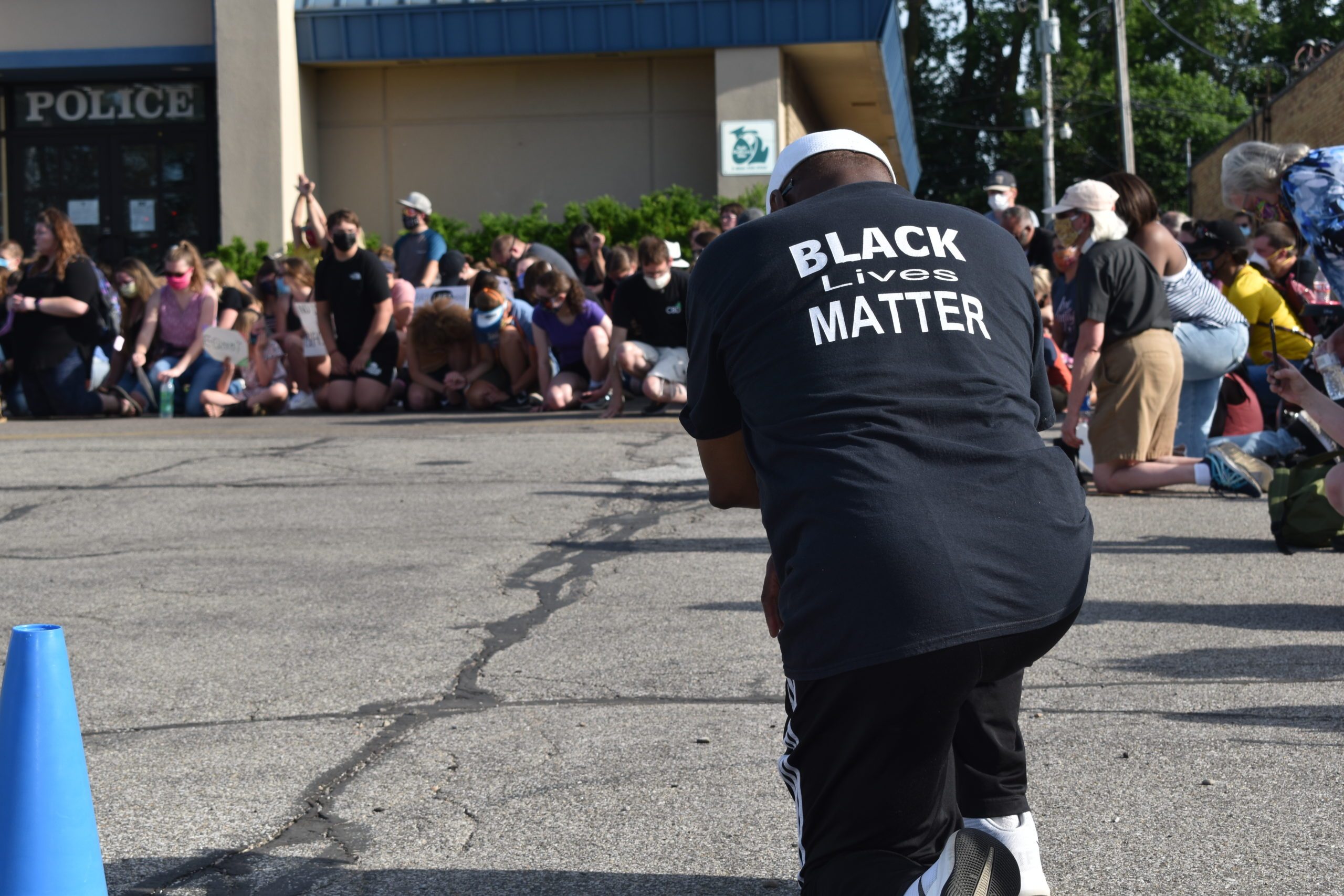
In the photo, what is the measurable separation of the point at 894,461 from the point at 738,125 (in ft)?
60.9

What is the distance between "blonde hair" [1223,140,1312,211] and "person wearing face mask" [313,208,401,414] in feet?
33.1

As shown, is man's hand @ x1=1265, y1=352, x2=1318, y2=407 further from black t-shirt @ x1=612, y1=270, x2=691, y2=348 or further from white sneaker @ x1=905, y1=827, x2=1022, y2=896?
black t-shirt @ x1=612, y1=270, x2=691, y2=348

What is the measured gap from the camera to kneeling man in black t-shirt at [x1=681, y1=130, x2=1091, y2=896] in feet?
7.48

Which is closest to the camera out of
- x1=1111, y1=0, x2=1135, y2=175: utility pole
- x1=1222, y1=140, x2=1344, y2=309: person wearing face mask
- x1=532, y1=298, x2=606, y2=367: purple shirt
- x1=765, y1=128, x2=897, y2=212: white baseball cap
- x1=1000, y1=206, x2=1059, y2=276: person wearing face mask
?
x1=765, y1=128, x2=897, y2=212: white baseball cap

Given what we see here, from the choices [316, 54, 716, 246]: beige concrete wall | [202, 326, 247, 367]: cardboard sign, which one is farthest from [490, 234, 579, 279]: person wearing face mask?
[316, 54, 716, 246]: beige concrete wall

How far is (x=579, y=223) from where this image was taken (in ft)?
61.1

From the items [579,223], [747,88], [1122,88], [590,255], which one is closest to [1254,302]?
[590,255]

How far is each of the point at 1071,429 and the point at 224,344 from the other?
352 inches

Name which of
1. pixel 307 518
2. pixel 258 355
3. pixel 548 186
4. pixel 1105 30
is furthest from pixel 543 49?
pixel 1105 30

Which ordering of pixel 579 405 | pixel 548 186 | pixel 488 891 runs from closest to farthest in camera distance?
pixel 488 891, pixel 579 405, pixel 548 186

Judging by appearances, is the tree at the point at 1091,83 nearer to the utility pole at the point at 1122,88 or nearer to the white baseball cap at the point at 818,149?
the utility pole at the point at 1122,88

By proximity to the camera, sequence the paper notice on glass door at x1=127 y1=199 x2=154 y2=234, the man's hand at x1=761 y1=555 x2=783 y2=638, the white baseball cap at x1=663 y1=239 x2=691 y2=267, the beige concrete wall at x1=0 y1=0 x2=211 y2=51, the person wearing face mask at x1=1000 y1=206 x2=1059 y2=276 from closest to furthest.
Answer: the man's hand at x1=761 y1=555 x2=783 y2=638
the person wearing face mask at x1=1000 y1=206 x2=1059 y2=276
the white baseball cap at x1=663 y1=239 x2=691 y2=267
the beige concrete wall at x1=0 y1=0 x2=211 y2=51
the paper notice on glass door at x1=127 y1=199 x2=154 y2=234

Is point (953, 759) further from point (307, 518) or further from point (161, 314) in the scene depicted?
point (161, 314)

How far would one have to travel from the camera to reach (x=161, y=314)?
14.6 meters
